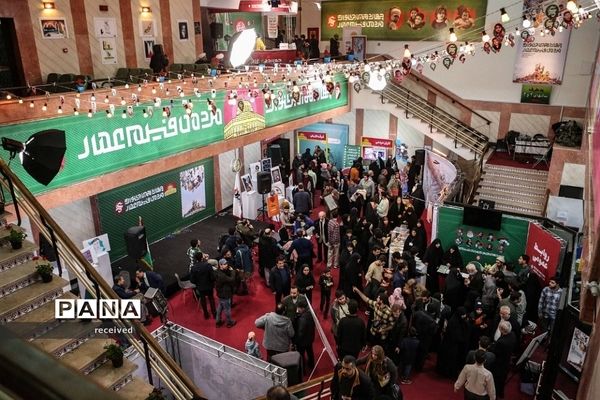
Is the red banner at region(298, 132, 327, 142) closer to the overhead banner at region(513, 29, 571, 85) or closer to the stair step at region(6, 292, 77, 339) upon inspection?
the overhead banner at region(513, 29, 571, 85)

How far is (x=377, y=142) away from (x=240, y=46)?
8.63 m

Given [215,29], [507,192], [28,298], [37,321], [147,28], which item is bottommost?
[507,192]

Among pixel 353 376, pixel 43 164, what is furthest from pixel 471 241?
pixel 43 164

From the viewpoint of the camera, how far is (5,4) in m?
10.2

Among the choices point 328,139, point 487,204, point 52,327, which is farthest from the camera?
point 328,139

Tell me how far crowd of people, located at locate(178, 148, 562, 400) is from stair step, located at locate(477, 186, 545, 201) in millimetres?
3979

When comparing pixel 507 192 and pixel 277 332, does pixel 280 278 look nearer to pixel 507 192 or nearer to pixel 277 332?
pixel 277 332

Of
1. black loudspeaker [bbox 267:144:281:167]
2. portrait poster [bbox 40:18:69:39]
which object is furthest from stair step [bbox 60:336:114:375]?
black loudspeaker [bbox 267:144:281:167]

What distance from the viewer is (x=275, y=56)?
55.9ft

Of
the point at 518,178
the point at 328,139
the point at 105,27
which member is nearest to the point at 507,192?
the point at 518,178

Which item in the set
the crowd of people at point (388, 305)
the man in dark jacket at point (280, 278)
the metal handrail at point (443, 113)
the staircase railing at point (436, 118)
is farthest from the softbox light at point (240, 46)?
the metal handrail at point (443, 113)

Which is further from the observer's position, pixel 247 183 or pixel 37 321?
pixel 247 183

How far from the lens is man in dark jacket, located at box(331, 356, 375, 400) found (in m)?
5.41

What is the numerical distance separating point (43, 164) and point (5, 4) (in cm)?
653
